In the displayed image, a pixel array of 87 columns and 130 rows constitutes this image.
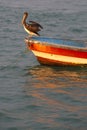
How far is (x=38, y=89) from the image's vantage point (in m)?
16.7

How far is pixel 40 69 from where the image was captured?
19.4 m

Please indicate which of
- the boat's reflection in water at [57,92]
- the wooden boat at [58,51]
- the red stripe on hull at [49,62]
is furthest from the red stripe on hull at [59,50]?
the boat's reflection in water at [57,92]

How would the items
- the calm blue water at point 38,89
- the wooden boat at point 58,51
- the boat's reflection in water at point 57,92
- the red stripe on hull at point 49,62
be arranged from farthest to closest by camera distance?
the red stripe on hull at point 49,62 < the wooden boat at point 58,51 < the boat's reflection in water at point 57,92 < the calm blue water at point 38,89

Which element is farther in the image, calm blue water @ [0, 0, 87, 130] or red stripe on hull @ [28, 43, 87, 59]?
red stripe on hull @ [28, 43, 87, 59]

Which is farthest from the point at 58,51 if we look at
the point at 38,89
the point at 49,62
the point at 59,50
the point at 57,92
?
the point at 57,92

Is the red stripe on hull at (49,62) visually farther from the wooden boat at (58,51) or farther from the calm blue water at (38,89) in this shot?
the calm blue water at (38,89)

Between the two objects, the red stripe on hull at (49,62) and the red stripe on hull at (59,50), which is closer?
the red stripe on hull at (59,50)

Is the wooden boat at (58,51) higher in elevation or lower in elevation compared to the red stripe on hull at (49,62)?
higher

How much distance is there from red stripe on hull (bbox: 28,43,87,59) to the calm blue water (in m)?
0.58

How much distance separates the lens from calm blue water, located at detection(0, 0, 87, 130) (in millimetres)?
13875

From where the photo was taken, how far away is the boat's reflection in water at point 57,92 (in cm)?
1437

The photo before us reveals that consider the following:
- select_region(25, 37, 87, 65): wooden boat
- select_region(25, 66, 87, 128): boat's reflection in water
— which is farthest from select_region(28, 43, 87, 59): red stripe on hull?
select_region(25, 66, 87, 128): boat's reflection in water

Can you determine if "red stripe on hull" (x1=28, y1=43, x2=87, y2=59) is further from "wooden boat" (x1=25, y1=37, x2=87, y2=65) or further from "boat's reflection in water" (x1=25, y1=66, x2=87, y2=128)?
"boat's reflection in water" (x1=25, y1=66, x2=87, y2=128)

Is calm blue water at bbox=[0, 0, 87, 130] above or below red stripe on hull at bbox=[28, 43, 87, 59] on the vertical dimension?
below
